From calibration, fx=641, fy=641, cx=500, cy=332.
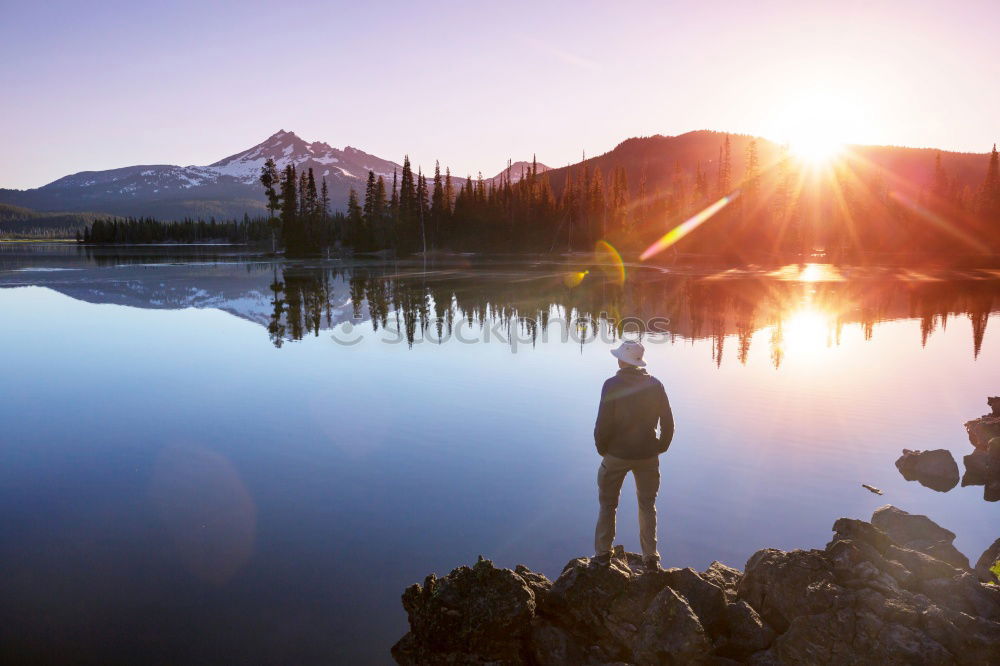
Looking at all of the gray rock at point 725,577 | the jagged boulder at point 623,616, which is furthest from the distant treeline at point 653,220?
the jagged boulder at point 623,616

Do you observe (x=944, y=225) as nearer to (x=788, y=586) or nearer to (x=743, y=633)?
(x=788, y=586)

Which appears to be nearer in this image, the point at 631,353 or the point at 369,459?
the point at 631,353

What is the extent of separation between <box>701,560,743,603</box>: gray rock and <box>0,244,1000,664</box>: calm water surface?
0.66m

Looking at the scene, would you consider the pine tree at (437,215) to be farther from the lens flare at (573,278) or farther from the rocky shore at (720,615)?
the rocky shore at (720,615)

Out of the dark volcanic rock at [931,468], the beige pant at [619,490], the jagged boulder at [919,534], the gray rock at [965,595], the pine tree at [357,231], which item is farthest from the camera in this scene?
the pine tree at [357,231]

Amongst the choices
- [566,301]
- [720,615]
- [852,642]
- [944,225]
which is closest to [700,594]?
[720,615]

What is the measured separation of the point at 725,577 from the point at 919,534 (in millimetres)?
3433

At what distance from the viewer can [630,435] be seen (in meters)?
7.34

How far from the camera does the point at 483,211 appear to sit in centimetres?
11756

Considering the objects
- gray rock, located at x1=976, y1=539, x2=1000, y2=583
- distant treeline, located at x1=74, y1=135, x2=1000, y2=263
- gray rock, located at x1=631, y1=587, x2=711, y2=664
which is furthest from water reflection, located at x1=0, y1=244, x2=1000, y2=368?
distant treeline, located at x1=74, y1=135, x2=1000, y2=263

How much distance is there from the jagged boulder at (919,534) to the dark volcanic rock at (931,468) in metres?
2.79

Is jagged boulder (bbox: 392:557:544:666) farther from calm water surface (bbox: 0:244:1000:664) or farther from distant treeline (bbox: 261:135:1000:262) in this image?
distant treeline (bbox: 261:135:1000:262)

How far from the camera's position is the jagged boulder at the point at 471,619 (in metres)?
6.44

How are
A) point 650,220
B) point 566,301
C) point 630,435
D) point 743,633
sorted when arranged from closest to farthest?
point 743,633 → point 630,435 → point 566,301 → point 650,220
